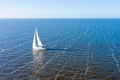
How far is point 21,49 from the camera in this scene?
326ft

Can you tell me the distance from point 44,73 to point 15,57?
23.9m

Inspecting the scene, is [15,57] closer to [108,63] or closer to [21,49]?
[21,49]

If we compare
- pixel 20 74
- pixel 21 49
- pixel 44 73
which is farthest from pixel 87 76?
pixel 21 49

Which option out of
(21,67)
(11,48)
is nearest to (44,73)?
(21,67)

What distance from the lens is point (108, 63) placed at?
7638 centimetres

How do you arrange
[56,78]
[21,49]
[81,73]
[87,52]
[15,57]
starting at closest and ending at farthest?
1. [56,78]
2. [81,73]
3. [15,57]
4. [87,52]
5. [21,49]

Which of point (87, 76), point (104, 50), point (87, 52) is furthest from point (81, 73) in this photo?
point (104, 50)

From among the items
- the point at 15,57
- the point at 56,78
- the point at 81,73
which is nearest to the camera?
the point at 56,78

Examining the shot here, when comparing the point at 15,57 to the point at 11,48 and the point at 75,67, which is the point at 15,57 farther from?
the point at 75,67

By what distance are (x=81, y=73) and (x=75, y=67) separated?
6631mm

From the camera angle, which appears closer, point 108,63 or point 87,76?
point 87,76

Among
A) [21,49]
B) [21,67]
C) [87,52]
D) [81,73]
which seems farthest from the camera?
[21,49]

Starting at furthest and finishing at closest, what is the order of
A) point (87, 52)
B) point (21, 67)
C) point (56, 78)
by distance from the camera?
point (87, 52) → point (21, 67) → point (56, 78)

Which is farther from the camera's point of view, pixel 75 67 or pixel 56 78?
pixel 75 67
